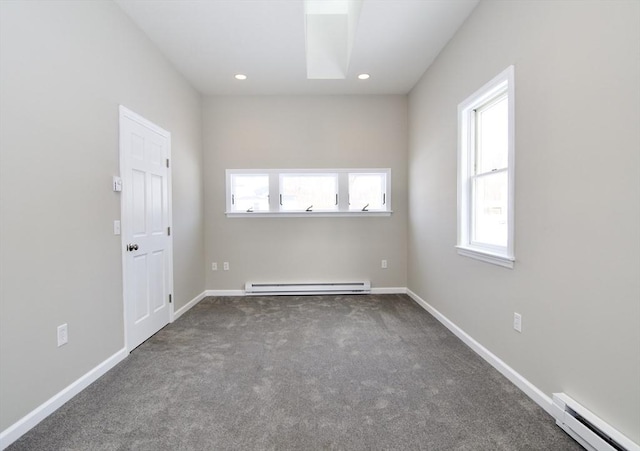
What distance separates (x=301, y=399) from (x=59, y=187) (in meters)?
2.08

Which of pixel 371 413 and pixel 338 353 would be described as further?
pixel 338 353

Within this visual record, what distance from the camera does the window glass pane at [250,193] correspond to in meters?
4.38

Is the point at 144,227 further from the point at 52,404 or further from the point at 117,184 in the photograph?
the point at 52,404

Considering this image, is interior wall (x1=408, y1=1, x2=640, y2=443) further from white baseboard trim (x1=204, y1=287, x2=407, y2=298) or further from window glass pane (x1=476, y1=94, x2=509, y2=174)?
white baseboard trim (x1=204, y1=287, x2=407, y2=298)

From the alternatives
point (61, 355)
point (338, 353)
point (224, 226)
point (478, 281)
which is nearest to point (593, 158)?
point (478, 281)

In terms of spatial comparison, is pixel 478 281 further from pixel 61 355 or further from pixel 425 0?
pixel 61 355

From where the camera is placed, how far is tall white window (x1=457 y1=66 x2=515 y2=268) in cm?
210

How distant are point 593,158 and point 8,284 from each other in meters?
3.13

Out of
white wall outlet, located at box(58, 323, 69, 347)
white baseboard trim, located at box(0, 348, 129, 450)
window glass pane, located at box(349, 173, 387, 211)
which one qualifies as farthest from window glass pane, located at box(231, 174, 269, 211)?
white wall outlet, located at box(58, 323, 69, 347)

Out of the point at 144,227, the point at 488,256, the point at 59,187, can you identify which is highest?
the point at 59,187

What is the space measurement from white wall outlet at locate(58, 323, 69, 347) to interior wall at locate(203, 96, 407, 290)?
2417 millimetres

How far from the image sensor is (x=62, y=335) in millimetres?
1884

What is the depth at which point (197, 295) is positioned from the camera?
4.04 meters

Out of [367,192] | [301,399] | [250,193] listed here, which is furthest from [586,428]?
[250,193]
